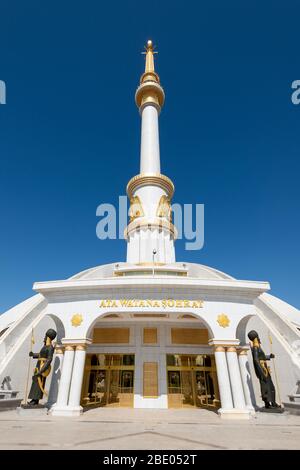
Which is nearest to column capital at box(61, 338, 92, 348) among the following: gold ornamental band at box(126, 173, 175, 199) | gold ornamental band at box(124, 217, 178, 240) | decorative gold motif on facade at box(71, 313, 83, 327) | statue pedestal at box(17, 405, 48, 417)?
decorative gold motif on facade at box(71, 313, 83, 327)

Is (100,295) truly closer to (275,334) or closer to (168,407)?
(168,407)

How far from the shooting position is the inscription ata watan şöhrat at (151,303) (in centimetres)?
1374

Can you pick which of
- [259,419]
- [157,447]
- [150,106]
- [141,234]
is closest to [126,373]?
[259,419]

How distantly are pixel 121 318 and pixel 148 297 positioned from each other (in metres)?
4.09

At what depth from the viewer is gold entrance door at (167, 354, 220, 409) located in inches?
614

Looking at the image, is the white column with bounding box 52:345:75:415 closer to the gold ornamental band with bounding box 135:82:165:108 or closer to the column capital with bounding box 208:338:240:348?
the column capital with bounding box 208:338:240:348

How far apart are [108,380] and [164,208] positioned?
1640 cm

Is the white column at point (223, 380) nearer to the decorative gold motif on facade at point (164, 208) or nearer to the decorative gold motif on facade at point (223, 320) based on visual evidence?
the decorative gold motif on facade at point (223, 320)

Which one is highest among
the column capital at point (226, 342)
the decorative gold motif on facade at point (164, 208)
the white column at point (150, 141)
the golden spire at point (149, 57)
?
the golden spire at point (149, 57)

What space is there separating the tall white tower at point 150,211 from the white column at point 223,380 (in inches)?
452

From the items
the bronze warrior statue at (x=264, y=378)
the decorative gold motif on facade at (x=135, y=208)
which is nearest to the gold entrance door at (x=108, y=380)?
the bronze warrior statue at (x=264, y=378)

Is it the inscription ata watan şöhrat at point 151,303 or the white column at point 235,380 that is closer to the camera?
the white column at point 235,380

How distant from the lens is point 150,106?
34375 mm

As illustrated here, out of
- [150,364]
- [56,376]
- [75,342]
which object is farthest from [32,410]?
[150,364]
